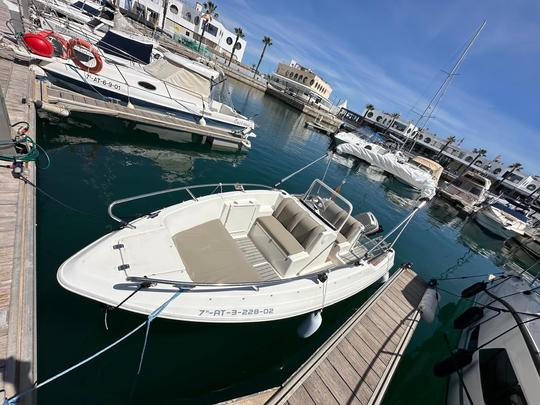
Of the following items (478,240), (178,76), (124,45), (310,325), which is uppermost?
(124,45)

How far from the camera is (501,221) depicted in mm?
25750

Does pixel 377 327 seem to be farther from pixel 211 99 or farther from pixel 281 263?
pixel 211 99

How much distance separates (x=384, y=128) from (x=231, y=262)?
79496mm

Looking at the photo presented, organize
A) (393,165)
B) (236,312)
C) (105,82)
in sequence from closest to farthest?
(236,312) → (105,82) → (393,165)

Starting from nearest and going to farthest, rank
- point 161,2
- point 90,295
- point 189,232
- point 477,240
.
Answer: point 90,295
point 189,232
point 477,240
point 161,2

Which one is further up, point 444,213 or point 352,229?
point 352,229

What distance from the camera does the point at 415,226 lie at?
1884 cm

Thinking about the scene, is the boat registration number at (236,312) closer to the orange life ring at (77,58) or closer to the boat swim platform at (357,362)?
the boat swim platform at (357,362)

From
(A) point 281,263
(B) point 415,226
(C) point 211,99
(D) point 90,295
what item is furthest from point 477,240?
(D) point 90,295

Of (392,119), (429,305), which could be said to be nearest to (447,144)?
(392,119)

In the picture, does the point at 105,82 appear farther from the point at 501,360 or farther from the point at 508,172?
the point at 508,172

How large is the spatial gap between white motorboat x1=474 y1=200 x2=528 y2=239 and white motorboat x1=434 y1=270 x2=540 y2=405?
82.3 feet

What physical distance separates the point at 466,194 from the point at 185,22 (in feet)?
250

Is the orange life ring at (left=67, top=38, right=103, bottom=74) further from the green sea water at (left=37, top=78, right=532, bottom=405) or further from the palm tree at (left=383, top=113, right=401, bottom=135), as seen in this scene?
the palm tree at (left=383, top=113, right=401, bottom=135)
